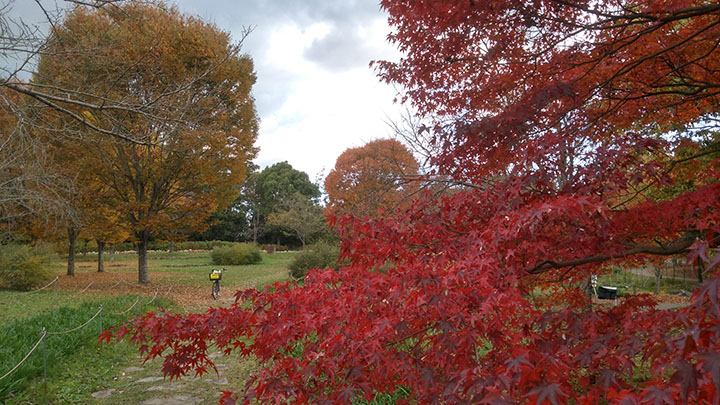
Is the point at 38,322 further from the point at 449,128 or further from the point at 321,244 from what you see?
the point at 321,244

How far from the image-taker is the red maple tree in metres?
1.84

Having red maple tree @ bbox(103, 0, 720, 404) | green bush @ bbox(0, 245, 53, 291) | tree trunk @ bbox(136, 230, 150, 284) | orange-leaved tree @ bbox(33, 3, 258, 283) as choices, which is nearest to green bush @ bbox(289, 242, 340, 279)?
orange-leaved tree @ bbox(33, 3, 258, 283)

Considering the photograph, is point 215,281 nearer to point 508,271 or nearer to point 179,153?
point 179,153

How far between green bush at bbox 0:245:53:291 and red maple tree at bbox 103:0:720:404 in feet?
39.4

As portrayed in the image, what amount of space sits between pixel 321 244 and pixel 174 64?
768 centimetres

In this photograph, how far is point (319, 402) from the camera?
2031mm

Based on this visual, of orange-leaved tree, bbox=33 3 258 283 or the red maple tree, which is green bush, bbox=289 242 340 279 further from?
the red maple tree

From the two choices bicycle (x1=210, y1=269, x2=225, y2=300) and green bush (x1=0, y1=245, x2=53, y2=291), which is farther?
bicycle (x1=210, y1=269, x2=225, y2=300)

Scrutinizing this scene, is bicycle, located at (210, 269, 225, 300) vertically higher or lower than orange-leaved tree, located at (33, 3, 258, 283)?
lower

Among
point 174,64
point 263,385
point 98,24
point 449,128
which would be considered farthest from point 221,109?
point 263,385

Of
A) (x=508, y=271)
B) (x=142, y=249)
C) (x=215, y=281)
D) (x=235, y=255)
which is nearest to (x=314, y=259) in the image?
(x=215, y=281)

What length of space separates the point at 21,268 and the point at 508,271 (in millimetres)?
14474

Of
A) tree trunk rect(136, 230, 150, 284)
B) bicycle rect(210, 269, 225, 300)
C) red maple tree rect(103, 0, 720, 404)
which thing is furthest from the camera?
tree trunk rect(136, 230, 150, 284)

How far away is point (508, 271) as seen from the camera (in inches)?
90.8
